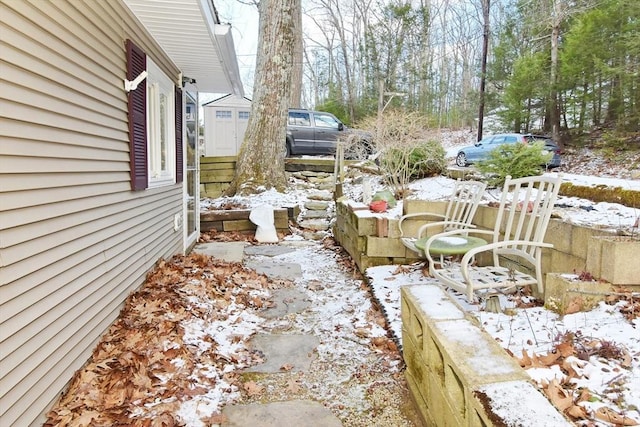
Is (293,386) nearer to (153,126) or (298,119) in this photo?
(153,126)


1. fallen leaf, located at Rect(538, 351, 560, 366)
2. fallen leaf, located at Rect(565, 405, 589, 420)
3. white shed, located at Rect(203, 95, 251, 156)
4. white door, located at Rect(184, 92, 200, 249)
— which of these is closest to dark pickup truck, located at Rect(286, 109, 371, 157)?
→ white shed, located at Rect(203, 95, 251, 156)

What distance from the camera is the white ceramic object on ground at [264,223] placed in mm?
6340

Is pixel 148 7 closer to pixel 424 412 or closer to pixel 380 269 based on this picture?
pixel 380 269

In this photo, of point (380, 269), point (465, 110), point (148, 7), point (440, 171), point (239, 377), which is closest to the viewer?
point (239, 377)

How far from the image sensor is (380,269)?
420 cm

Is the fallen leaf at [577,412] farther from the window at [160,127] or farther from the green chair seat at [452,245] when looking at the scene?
the window at [160,127]

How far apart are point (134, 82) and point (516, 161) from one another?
4.37 m

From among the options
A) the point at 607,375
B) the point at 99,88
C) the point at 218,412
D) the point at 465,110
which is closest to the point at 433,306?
the point at 607,375

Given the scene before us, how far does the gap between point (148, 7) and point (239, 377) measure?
2.72 metres

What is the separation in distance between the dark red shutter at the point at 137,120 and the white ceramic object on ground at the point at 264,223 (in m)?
2.79

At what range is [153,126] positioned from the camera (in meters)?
4.20

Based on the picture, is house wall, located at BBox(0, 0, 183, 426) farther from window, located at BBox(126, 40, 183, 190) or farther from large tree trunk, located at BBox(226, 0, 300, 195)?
large tree trunk, located at BBox(226, 0, 300, 195)

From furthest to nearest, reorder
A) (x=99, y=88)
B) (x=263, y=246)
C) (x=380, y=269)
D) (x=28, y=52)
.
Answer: (x=263, y=246)
(x=380, y=269)
(x=99, y=88)
(x=28, y=52)

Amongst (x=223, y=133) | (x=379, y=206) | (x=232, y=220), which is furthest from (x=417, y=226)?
(x=223, y=133)
